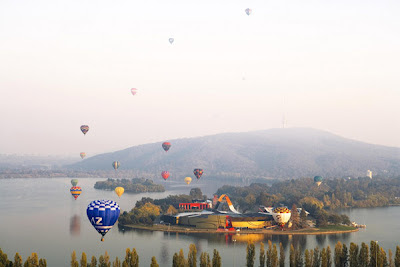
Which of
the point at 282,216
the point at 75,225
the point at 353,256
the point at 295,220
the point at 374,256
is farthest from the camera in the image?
the point at 75,225

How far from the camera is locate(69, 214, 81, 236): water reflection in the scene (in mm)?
59750

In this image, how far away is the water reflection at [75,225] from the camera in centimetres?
5975

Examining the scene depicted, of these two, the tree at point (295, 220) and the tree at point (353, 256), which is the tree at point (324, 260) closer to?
the tree at point (353, 256)

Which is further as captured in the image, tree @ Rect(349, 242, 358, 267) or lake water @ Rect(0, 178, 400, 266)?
lake water @ Rect(0, 178, 400, 266)

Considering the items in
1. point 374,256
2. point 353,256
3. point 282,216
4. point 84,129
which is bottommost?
point 353,256

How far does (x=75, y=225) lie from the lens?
A: 65.4 meters

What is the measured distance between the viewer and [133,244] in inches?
2044

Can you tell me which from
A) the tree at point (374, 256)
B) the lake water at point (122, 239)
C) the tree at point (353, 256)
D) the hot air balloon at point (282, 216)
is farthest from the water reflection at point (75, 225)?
the tree at point (374, 256)

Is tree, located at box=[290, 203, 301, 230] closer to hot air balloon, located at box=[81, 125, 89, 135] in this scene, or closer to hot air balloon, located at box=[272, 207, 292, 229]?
hot air balloon, located at box=[272, 207, 292, 229]

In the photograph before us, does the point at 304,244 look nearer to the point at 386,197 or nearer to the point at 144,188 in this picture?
the point at 386,197

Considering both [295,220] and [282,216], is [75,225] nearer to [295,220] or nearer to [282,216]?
[282,216]

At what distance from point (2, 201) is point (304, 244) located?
6474 cm

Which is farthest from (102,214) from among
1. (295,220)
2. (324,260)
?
(295,220)

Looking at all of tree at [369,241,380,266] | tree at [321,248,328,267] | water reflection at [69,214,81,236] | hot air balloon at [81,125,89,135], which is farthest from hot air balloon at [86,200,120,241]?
hot air balloon at [81,125,89,135]
